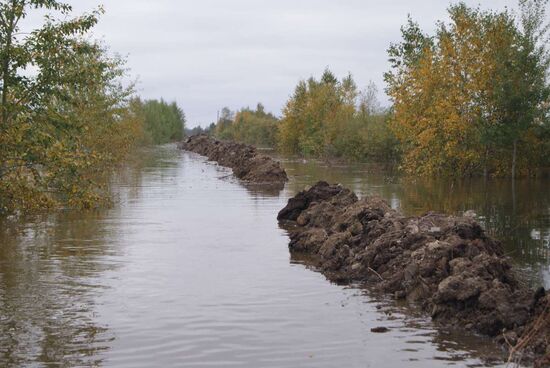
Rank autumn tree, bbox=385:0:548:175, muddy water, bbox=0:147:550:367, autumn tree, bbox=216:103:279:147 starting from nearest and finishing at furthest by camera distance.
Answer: muddy water, bbox=0:147:550:367
autumn tree, bbox=385:0:548:175
autumn tree, bbox=216:103:279:147

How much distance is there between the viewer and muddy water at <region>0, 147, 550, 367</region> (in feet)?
37.9

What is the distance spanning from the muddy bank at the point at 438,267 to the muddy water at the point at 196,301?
1.65 ft

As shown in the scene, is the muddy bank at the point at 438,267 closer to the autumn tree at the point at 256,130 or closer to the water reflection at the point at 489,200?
the water reflection at the point at 489,200

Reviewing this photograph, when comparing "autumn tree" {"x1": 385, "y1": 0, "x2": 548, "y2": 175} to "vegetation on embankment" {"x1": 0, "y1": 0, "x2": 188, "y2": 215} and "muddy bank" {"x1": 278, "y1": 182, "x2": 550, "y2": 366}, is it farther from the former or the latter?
"vegetation on embankment" {"x1": 0, "y1": 0, "x2": 188, "y2": 215}

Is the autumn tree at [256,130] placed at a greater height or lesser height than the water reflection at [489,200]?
greater

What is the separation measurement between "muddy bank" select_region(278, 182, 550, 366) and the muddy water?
0.50 meters

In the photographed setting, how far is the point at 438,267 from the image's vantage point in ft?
50.4

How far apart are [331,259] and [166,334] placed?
7137 millimetres

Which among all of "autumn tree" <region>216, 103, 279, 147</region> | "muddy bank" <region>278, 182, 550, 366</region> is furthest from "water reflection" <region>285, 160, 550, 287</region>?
"autumn tree" <region>216, 103, 279, 147</region>

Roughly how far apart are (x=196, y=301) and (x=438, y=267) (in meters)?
5.45

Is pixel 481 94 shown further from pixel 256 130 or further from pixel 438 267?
pixel 256 130

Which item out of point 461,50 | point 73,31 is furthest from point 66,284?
point 461,50

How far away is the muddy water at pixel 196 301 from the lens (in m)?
11.5

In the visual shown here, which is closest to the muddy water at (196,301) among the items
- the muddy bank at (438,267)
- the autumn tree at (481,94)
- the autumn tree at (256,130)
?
the muddy bank at (438,267)
